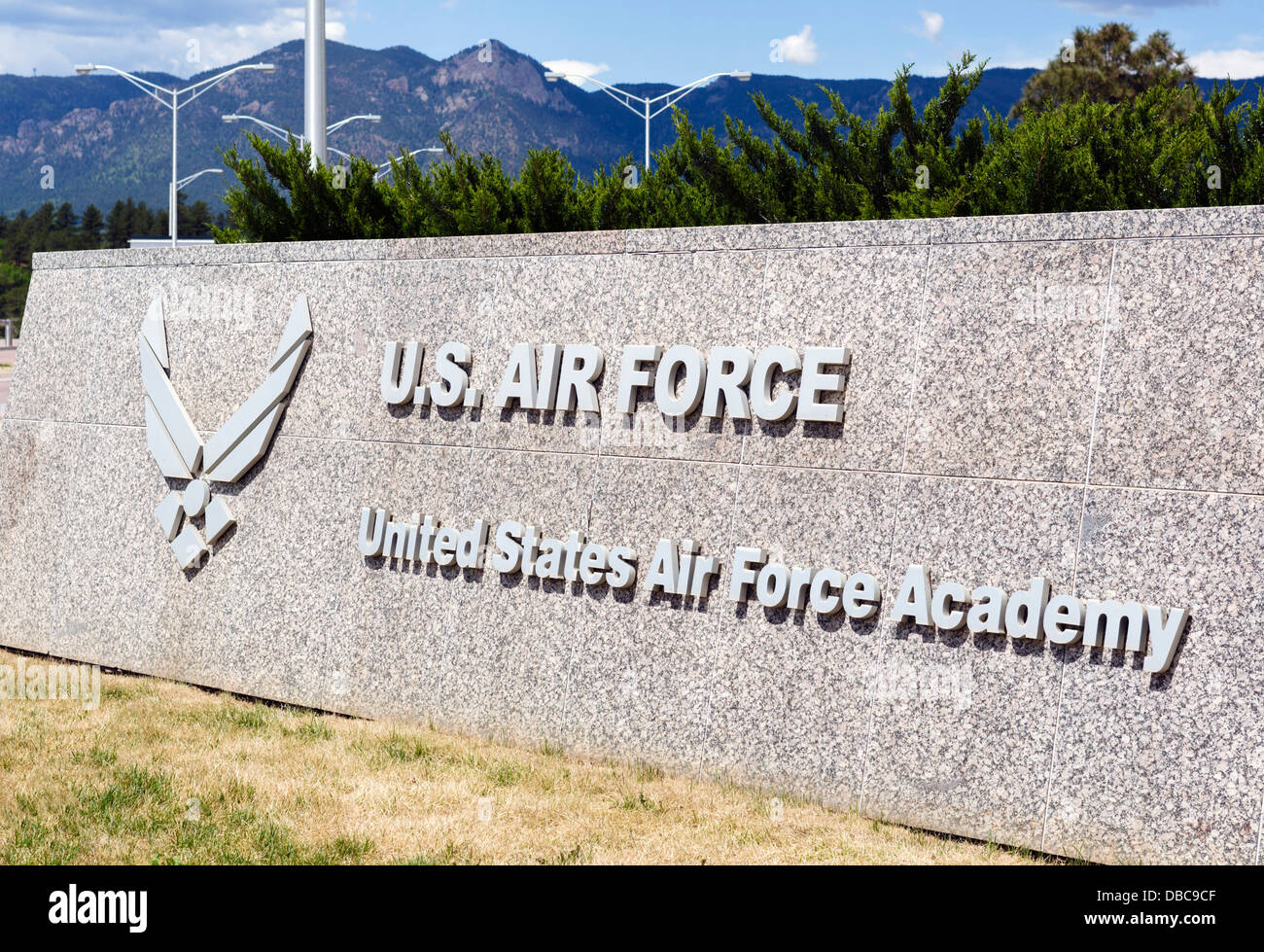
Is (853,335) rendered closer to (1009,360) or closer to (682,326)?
(1009,360)

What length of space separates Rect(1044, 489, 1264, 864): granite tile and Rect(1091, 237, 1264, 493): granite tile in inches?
4.8

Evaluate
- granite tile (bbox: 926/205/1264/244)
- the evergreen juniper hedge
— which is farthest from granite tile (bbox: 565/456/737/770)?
the evergreen juniper hedge

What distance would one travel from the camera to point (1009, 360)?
5.57 m

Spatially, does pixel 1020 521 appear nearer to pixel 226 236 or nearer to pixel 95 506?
pixel 95 506

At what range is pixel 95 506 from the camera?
8.88m

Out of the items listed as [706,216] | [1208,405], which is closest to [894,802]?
[1208,405]

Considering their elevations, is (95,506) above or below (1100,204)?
below

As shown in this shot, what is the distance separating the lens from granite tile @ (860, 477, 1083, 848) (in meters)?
5.34

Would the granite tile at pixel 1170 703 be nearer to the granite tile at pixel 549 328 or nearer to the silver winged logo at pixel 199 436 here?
the granite tile at pixel 549 328

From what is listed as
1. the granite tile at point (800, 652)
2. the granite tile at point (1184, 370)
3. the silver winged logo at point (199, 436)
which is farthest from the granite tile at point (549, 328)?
the granite tile at point (1184, 370)

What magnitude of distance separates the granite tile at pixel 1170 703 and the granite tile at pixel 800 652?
93cm

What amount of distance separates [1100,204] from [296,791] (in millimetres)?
5371

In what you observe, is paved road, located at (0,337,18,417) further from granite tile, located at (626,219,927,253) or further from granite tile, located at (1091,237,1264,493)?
granite tile, located at (1091,237,1264,493)
